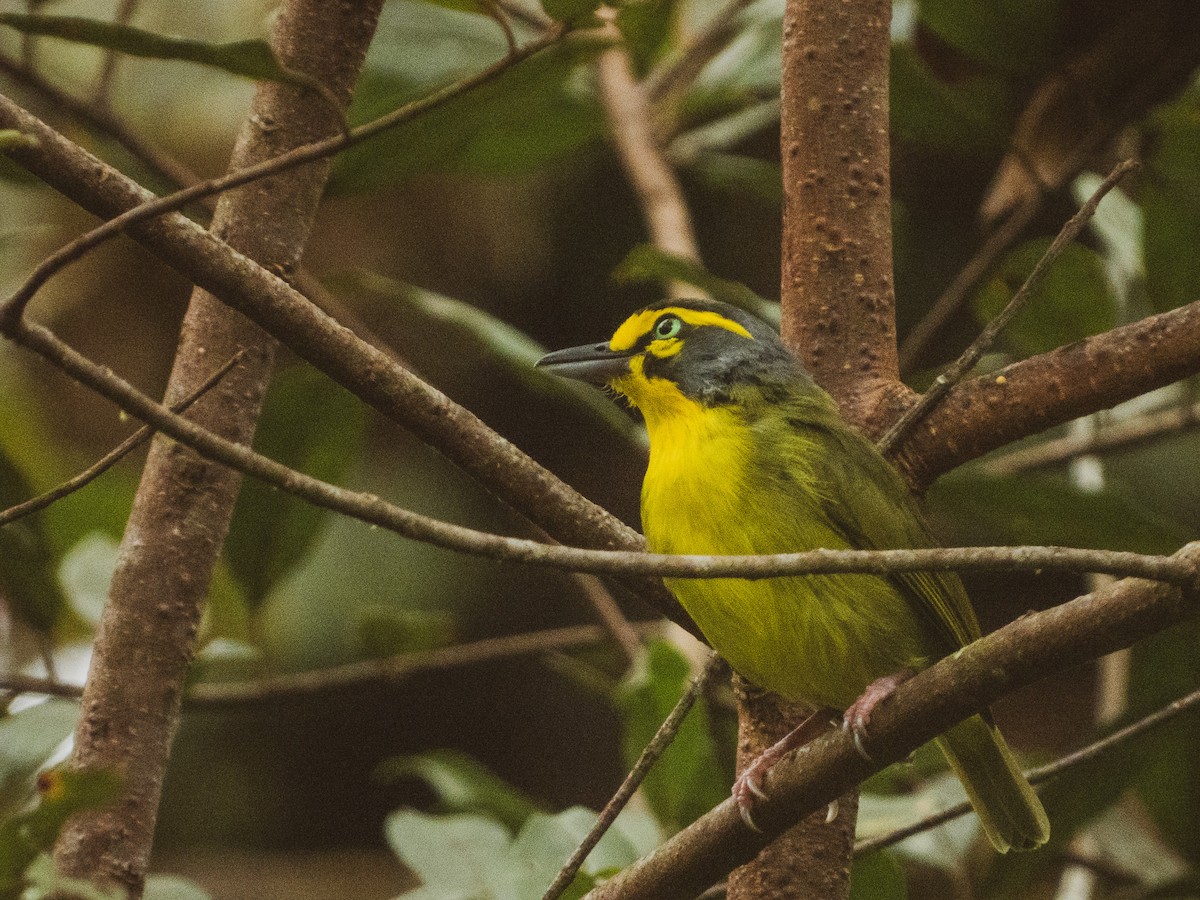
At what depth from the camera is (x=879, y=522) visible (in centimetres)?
281

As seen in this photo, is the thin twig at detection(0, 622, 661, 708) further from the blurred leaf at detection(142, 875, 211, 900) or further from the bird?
the bird

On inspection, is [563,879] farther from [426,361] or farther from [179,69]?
[179,69]

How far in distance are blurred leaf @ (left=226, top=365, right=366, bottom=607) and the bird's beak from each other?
20.9 inches

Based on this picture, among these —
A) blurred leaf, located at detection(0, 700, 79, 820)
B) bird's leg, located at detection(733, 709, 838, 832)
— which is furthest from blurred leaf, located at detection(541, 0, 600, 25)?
blurred leaf, located at detection(0, 700, 79, 820)

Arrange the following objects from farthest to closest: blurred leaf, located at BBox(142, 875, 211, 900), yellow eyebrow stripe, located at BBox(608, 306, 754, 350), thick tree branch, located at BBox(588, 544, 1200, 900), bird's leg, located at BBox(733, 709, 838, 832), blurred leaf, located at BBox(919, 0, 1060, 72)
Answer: blurred leaf, located at BBox(919, 0, 1060, 72), yellow eyebrow stripe, located at BBox(608, 306, 754, 350), blurred leaf, located at BBox(142, 875, 211, 900), bird's leg, located at BBox(733, 709, 838, 832), thick tree branch, located at BBox(588, 544, 1200, 900)

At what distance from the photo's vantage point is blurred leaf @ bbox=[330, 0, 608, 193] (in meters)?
3.27

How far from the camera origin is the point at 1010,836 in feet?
9.55

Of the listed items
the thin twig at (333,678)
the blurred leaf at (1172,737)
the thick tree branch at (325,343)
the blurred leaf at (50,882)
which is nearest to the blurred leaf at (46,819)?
the blurred leaf at (50,882)

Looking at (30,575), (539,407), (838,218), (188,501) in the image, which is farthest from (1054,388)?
(539,407)

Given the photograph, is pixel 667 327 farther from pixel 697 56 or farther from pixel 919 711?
pixel 697 56

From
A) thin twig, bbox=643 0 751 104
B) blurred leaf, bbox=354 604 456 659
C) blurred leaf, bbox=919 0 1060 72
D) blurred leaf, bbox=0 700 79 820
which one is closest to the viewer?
blurred leaf, bbox=0 700 79 820

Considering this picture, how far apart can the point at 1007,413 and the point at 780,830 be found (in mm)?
812

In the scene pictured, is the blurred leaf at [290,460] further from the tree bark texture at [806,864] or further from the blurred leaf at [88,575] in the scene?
the tree bark texture at [806,864]

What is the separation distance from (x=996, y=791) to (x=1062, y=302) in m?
1.45
